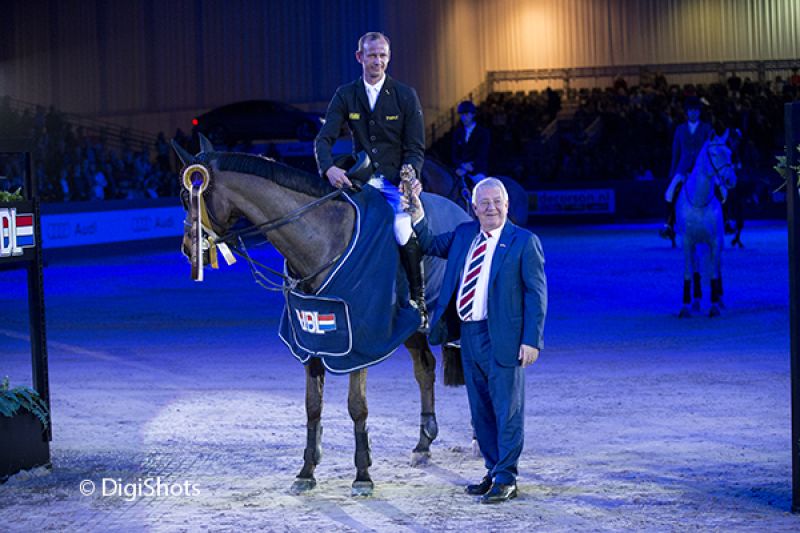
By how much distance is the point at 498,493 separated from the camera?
6863 mm

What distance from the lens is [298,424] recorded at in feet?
30.4

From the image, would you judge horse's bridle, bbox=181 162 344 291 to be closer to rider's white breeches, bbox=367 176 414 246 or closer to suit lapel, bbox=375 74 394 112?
rider's white breeches, bbox=367 176 414 246

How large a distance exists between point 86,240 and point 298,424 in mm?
18166

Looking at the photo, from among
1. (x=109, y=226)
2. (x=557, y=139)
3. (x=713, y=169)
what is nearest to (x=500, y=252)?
(x=713, y=169)

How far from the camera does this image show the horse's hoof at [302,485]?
727 centimetres

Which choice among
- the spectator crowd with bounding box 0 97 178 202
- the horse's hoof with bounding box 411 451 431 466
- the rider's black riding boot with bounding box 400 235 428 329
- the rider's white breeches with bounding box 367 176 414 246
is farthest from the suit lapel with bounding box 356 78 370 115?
the spectator crowd with bounding box 0 97 178 202

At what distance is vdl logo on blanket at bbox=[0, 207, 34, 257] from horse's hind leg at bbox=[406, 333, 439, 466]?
100 inches

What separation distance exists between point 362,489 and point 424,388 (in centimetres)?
137

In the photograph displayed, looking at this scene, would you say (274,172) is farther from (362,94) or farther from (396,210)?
(362,94)

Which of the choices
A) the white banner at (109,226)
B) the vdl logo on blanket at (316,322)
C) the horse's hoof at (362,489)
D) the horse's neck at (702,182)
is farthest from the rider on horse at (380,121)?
the white banner at (109,226)

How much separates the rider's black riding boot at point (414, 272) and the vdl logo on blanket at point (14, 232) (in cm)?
246

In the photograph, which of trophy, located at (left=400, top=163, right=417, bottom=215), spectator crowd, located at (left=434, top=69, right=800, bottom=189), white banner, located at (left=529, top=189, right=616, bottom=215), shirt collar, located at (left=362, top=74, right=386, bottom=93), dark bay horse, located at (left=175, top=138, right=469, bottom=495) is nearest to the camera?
dark bay horse, located at (left=175, top=138, right=469, bottom=495)

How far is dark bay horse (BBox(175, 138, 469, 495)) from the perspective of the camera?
7.23 meters

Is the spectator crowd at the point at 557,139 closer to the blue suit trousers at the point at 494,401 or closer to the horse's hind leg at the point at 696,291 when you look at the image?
the horse's hind leg at the point at 696,291
